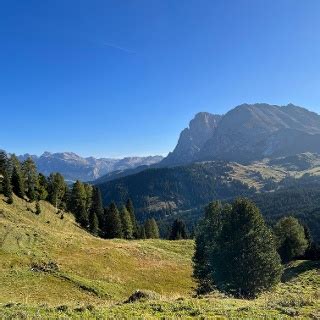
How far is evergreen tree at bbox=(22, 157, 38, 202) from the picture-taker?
95000mm

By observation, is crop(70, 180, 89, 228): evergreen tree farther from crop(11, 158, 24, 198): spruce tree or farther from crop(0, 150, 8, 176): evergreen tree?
crop(11, 158, 24, 198): spruce tree

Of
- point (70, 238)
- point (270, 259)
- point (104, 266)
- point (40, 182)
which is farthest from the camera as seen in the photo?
point (40, 182)

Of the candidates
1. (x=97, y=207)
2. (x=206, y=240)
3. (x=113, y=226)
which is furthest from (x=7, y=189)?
(x=97, y=207)

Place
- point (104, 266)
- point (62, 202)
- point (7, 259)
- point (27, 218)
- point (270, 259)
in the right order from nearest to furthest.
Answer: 1. point (270, 259)
2. point (7, 259)
3. point (104, 266)
4. point (27, 218)
5. point (62, 202)

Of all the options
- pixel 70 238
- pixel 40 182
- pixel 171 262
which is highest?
pixel 40 182

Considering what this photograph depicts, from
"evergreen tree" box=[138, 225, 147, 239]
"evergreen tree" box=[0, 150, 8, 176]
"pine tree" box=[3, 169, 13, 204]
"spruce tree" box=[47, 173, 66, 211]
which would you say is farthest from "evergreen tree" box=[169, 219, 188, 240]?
"pine tree" box=[3, 169, 13, 204]

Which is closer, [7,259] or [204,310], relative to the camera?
[204,310]

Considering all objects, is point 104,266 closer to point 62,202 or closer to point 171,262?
point 171,262

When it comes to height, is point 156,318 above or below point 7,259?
above

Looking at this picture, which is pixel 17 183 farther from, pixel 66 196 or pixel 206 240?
pixel 206 240

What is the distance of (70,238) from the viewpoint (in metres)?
76.3

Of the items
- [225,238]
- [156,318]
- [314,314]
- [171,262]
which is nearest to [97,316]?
[156,318]

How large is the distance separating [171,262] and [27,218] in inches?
1238

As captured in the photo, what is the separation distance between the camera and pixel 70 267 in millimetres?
57625
